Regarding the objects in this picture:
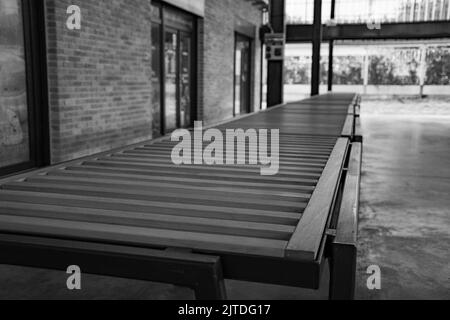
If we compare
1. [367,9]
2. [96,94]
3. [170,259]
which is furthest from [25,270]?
[367,9]

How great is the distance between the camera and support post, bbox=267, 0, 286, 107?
10.2m

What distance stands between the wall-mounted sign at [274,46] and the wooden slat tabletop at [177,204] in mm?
7215

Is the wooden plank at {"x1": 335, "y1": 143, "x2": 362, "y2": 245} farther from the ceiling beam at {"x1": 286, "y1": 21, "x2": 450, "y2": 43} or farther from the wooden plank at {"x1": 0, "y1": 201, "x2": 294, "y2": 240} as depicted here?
the ceiling beam at {"x1": 286, "y1": 21, "x2": 450, "y2": 43}

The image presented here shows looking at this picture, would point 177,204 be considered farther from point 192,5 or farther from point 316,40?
point 316,40

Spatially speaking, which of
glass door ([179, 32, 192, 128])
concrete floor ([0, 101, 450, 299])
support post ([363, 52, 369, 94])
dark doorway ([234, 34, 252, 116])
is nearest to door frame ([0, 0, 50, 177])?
concrete floor ([0, 101, 450, 299])

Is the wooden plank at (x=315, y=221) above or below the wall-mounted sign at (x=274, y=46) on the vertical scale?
below

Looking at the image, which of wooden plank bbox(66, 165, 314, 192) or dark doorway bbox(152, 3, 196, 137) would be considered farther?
dark doorway bbox(152, 3, 196, 137)

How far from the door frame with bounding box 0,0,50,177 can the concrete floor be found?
2847 millimetres

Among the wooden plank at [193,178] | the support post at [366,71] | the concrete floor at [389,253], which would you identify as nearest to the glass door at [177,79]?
the concrete floor at [389,253]

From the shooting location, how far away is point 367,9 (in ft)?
59.9

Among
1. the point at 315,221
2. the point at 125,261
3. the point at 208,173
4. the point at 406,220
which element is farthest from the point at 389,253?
the point at 125,261

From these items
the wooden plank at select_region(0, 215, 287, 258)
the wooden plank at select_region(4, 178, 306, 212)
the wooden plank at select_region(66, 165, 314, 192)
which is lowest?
the wooden plank at select_region(0, 215, 287, 258)

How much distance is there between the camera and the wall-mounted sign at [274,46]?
10289mm

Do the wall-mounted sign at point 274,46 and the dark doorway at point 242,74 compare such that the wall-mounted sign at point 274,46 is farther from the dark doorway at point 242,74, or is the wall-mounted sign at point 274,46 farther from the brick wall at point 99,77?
Result: the dark doorway at point 242,74
